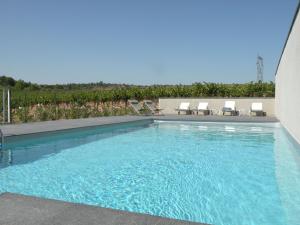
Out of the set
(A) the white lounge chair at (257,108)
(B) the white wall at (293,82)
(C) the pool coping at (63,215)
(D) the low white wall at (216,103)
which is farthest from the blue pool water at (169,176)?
(D) the low white wall at (216,103)

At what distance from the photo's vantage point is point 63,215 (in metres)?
2.80

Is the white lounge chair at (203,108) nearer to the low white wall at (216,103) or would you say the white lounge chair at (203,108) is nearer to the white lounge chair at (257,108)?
the low white wall at (216,103)

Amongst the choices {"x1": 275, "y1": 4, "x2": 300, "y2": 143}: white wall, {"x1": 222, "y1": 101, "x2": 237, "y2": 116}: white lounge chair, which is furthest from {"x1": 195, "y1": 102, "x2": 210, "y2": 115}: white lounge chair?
{"x1": 275, "y1": 4, "x2": 300, "y2": 143}: white wall

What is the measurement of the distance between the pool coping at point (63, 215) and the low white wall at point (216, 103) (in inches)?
644

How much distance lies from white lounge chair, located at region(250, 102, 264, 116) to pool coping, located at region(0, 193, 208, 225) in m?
15.5

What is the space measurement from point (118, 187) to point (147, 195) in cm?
60

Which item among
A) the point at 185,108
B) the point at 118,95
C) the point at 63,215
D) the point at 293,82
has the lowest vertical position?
the point at 63,215

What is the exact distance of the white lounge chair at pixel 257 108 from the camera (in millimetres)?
17219

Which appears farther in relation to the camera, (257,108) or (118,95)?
(118,95)

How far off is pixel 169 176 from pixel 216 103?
14031 millimetres

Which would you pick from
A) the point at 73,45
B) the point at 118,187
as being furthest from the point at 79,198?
the point at 73,45

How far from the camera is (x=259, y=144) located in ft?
29.5

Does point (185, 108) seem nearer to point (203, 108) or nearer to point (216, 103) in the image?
point (203, 108)

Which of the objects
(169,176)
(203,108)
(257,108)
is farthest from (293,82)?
(203,108)
